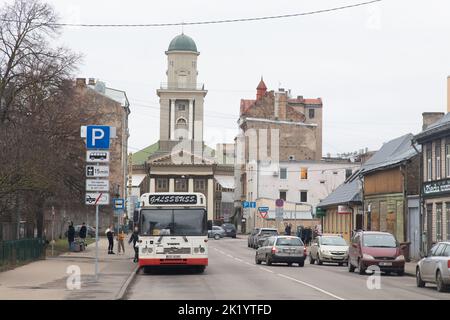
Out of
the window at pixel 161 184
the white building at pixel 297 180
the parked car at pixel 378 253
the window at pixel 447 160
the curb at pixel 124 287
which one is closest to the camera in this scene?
the curb at pixel 124 287

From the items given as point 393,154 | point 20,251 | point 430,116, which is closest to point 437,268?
point 20,251

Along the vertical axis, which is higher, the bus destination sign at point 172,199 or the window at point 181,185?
the window at point 181,185

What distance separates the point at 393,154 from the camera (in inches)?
2285

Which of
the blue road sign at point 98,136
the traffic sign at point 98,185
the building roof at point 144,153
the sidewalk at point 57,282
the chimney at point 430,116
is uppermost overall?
the building roof at point 144,153

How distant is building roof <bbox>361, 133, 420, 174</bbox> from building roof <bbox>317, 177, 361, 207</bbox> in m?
2.67

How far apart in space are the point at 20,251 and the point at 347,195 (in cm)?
3332

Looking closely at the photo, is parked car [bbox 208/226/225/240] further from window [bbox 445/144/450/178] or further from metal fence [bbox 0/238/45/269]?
window [bbox 445/144/450/178]

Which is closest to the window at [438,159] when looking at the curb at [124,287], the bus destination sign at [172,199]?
the bus destination sign at [172,199]

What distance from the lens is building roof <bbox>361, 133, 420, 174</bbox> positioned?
52.3 meters

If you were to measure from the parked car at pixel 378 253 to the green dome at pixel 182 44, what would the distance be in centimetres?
9727

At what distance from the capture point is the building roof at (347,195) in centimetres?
6359

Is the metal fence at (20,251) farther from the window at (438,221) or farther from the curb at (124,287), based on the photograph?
the window at (438,221)

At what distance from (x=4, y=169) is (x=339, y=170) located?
79.3 metres

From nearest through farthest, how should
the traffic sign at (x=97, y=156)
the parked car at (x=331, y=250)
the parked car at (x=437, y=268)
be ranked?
the parked car at (x=437, y=268), the traffic sign at (x=97, y=156), the parked car at (x=331, y=250)
